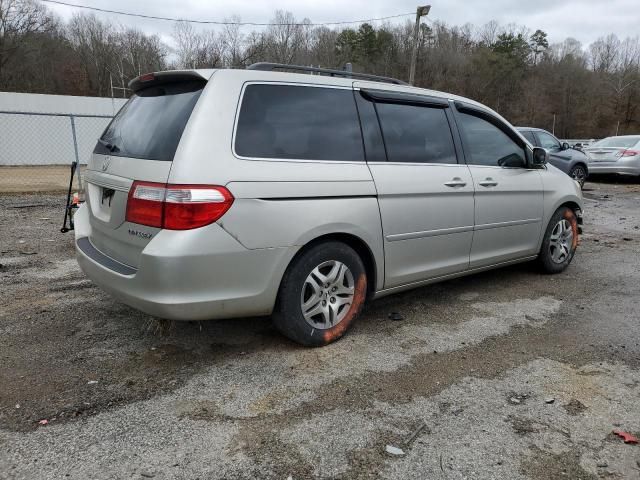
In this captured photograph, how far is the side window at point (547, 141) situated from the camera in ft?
43.7

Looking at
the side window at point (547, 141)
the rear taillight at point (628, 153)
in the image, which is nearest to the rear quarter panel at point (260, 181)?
the side window at point (547, 141)

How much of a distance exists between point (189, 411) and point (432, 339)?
181 cm

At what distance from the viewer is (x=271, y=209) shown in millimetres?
2891

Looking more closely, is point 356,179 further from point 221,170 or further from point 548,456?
point 548,456

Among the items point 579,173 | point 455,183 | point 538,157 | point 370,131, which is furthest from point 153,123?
point 579,173

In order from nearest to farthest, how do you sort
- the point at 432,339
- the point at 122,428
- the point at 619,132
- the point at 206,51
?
the point at 122,428 → the point at 432,339 → the point at 206,51 → the point at 619,132

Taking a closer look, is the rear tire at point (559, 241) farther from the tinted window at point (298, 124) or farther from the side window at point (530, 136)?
the side window at point (530, 136)

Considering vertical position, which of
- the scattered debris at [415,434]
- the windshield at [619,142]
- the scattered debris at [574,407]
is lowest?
the scattered debris at [574,407]

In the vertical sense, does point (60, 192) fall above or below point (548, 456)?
above

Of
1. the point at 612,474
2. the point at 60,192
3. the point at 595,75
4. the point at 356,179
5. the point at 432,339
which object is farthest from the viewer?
the point at 595,75

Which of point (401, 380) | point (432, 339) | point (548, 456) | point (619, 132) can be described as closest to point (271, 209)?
point (401, 380)

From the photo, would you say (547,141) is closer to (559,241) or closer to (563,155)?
(563,155)

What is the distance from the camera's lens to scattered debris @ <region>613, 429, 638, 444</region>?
94.9 inches

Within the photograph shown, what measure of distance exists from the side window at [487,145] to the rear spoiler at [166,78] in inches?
90.8
